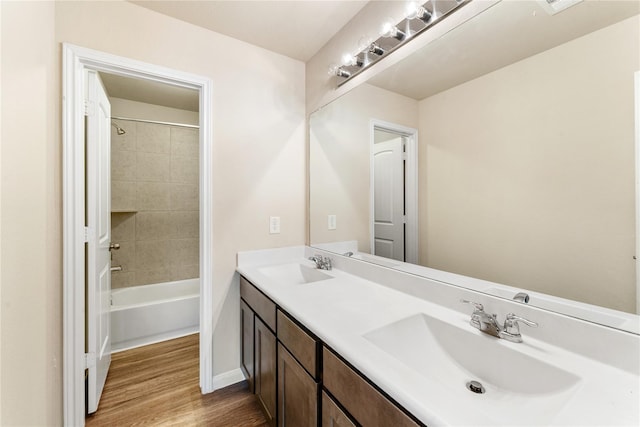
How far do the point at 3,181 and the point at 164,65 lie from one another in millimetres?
1156

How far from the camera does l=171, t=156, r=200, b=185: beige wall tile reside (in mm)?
3105

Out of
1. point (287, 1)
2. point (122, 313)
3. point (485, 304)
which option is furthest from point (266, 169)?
point (122, 313)

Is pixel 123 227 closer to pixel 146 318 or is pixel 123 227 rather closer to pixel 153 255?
pixel 153 255

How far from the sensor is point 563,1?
820 mm

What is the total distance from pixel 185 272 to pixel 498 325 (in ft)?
10.3

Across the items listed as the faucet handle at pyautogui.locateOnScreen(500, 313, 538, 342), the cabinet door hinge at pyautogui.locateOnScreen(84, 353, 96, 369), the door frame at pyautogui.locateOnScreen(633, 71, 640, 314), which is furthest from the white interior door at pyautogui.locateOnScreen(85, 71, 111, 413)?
the door frame at pyautogui.locateOnScreen(633, 71, 640, 314)

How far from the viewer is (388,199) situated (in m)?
1.43

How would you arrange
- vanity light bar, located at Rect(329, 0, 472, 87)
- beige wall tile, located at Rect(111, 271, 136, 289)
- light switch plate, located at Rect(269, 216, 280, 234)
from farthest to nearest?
beige wall tile, located at Rect(111, 271, 136, 289) → light switch plate, located at Rect(269, 216, 280, 234) → vanity light bar, located at Rect(329, 0, 472, 87)

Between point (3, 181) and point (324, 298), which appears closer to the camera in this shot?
point (3, 181)

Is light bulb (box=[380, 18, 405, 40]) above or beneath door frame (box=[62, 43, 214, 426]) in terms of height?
above

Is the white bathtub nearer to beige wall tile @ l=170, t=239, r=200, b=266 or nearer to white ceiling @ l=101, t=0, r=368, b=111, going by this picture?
beige wall tile @ l=170, t=239, r=200, b=266

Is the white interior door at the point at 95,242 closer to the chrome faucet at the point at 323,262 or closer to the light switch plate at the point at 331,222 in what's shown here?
the chrome faucet at the point at 323,262

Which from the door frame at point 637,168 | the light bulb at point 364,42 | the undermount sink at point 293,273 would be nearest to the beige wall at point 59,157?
the undermount sink at point 293,273

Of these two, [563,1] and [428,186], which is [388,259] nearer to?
[428,186]
